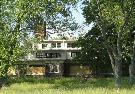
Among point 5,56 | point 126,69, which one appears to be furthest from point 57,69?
point 5,56

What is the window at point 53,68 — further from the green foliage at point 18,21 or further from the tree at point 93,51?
the green foliage at point 18,21

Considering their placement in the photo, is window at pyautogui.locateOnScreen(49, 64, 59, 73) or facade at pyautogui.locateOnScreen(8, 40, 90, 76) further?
window at pyautogui.locateOnScreen(49, 64, 59, 73)

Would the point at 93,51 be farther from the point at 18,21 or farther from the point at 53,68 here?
the point at 18,21

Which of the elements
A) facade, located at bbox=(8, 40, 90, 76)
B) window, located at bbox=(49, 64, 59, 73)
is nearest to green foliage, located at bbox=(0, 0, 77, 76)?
facade, located at bbox=(8, 40, 90, 76)

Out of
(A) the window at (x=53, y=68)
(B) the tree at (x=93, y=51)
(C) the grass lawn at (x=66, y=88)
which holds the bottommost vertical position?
(C) the grass lawn at (x=66, y=88)

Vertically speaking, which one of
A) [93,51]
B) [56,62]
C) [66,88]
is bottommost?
[66,88]

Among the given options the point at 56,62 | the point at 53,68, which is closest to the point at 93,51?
the point at 53,68

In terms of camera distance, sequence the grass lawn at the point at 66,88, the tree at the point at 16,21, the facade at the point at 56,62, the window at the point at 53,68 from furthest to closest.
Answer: the window at the point at 53,68
the facade at the point at 56,62
the tree at the point at 16,21
the grass lawn at the point at 66,88

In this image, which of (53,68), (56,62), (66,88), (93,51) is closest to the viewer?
(66,88)

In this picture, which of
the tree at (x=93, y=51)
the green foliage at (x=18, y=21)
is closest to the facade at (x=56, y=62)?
the tree at (x=93, y=51)

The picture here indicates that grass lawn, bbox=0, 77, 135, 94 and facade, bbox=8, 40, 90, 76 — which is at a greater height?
facade, bbox=8, 40, 90, 76

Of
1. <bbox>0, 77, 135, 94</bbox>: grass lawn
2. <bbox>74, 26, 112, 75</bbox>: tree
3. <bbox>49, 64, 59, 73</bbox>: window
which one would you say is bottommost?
<bbox>0, 77, 135, 94</bbox>: grass lawn

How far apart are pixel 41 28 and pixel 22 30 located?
258cm

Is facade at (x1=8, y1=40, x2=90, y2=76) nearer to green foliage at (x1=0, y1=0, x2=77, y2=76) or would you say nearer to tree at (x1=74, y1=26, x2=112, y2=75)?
tree at (x1=74, y1=26, x2=112, y2=75)
